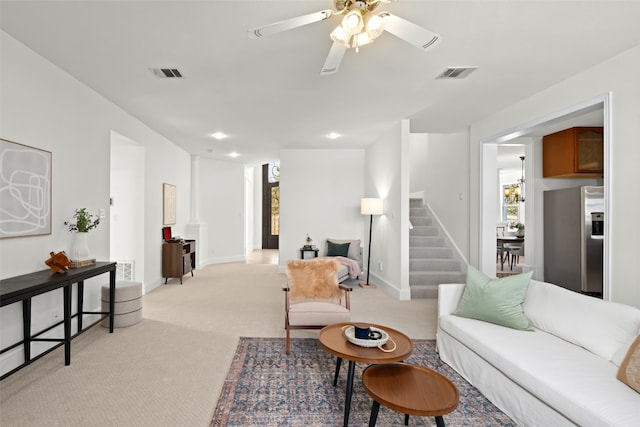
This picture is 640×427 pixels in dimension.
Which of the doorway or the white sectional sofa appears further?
the doorway

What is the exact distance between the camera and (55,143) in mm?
3105

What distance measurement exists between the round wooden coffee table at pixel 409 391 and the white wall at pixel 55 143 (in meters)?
2.84

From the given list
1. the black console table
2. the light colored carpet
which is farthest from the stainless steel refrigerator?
the black console table

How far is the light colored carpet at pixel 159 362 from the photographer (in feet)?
6.83

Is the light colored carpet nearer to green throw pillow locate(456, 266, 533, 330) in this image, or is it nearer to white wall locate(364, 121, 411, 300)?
white wall locate(364, 121, 411, 300)

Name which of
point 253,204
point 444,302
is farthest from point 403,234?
point 253,204

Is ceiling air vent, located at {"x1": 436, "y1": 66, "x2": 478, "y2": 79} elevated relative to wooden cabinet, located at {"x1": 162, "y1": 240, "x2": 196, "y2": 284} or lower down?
elevated

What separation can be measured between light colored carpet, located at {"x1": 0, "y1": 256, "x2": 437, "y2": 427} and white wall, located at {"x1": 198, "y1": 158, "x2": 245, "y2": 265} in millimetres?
3280

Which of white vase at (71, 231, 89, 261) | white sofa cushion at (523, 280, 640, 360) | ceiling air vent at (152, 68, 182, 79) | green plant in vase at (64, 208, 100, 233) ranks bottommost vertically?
white sofa cushion at (523, 280, 640, 360)

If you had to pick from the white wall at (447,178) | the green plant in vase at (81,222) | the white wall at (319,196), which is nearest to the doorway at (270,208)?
the white wall at (319,196)

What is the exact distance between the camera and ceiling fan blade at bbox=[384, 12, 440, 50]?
5.99ft

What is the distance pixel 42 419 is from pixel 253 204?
9762mm

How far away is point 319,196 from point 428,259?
2.63m

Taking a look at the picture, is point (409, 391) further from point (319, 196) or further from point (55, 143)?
point (319, 196)
